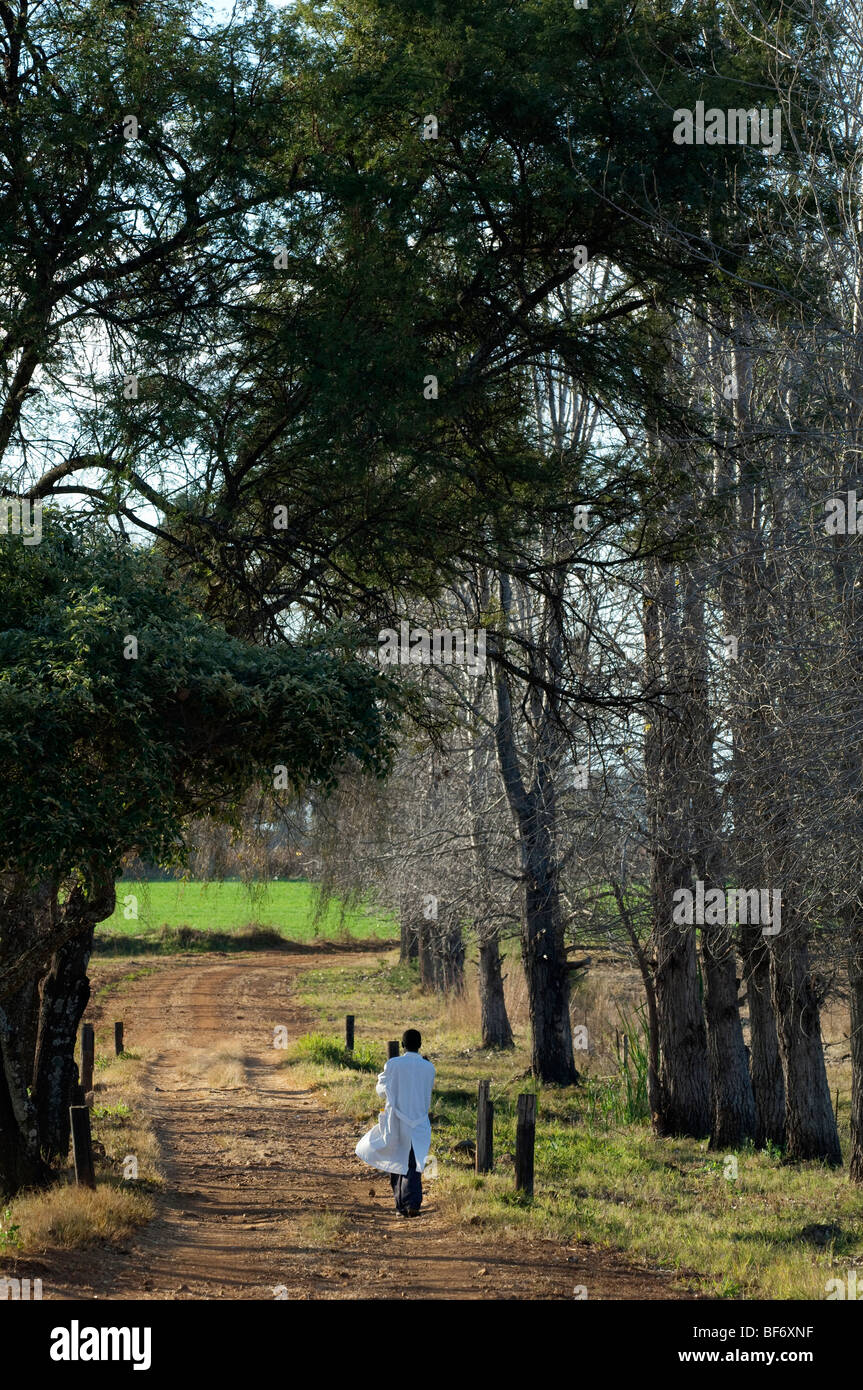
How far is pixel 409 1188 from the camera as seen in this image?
1170 cm

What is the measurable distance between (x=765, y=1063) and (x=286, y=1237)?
945cm

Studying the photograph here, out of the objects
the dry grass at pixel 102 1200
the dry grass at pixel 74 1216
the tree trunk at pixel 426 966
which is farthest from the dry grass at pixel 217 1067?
the tree trunk at pixel 426 966

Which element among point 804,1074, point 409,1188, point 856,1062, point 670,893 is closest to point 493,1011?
point 670,893

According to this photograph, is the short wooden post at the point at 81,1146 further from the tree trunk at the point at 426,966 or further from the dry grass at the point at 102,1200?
the tree trunk at the point at 426,966

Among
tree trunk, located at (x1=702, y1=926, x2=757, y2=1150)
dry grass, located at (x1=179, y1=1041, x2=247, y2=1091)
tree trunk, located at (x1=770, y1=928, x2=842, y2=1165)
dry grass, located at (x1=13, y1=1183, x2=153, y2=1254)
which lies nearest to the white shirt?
dry grass, located at (x1=13, y1=1183, x2=153, y2=1254)

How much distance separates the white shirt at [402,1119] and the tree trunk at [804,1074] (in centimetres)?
619

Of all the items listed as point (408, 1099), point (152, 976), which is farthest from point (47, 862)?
point (152, 976)

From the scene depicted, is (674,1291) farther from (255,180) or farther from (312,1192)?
(255,180)

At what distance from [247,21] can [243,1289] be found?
424 inches

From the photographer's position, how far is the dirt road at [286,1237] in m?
9.15

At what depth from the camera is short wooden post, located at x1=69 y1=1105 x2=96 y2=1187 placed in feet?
36.2
